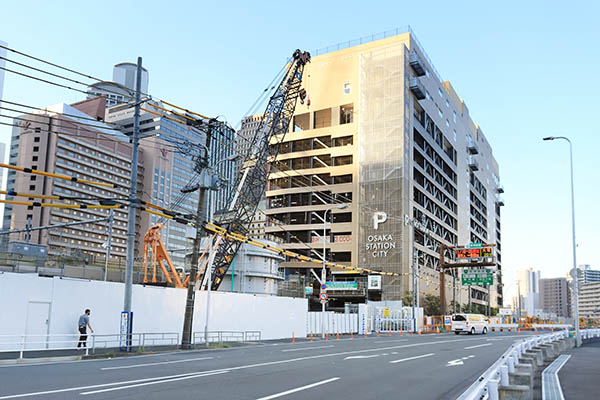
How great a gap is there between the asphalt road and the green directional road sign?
54662 mm

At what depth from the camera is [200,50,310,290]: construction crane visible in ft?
188

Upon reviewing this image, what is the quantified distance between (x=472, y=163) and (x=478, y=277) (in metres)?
64.1

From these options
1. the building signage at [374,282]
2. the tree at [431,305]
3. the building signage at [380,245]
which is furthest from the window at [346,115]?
the tree at [431,305]

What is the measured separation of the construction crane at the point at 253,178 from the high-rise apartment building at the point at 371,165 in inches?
783

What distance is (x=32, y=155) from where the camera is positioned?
131375 mm

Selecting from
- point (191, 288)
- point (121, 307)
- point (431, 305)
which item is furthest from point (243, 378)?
point (431, 305)

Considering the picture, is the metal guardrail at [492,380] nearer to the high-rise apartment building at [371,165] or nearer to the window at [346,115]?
the high-rise apartment building at [371,165]

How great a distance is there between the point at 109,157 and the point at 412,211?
292ft

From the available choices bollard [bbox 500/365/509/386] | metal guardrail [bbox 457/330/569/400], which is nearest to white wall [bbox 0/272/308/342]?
metal guardrail [bbox 457/330/569/400]

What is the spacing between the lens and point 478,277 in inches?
2982

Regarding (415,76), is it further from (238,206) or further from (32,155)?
(32,155)

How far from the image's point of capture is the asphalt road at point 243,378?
12.2 m

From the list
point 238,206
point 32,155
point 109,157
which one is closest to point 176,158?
point 109,157

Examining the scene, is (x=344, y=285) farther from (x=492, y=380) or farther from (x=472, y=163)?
(x=492, y=380)
